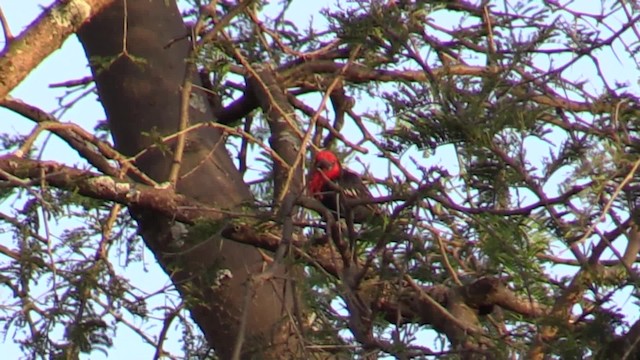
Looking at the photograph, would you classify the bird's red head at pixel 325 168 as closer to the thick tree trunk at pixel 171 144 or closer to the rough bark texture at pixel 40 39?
the thick tree trunk at pixel 171 144

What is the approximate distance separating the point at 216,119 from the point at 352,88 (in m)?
0.48

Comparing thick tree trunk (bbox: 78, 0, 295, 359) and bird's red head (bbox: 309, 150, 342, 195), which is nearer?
thick tree trunk (bbox: 78, 0, 295, 359)

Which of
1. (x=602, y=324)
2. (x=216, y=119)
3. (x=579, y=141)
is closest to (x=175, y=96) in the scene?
(x=216, y=119)

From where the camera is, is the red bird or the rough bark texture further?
the red bird

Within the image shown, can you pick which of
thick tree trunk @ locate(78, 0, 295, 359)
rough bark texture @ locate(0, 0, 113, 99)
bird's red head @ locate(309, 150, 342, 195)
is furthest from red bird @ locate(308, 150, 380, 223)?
rough bark texture @ locate(0, 0, 113, 99)

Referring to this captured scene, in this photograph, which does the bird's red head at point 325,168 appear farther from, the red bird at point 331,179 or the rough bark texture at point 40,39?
the rough bark texture at point 40,39

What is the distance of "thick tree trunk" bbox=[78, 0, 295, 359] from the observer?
13.8 ft

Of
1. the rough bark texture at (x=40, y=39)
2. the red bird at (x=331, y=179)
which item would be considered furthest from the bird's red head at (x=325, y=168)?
the rough bark texture at (x=40, y=39)

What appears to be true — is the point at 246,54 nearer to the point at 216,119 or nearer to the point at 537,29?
the point at 216,119

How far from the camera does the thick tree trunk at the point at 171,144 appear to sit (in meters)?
4.19

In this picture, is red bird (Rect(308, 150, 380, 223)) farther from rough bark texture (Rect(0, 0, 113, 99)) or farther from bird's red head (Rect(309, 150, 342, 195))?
rough bark texture (Rect(0, 0, 113, 99))

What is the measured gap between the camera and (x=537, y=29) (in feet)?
11.8

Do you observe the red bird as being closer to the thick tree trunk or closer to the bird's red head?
the bird's red head

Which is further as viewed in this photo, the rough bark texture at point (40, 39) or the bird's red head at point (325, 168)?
the bird's red head at point (325, 168)
